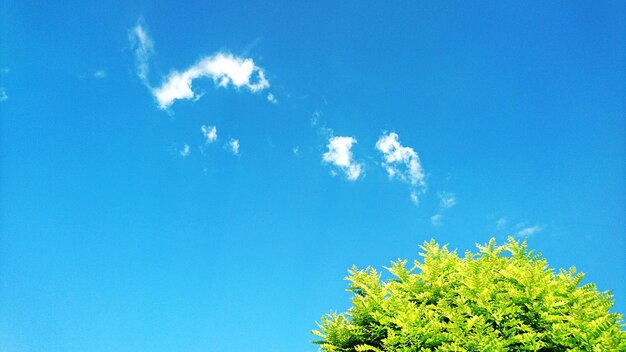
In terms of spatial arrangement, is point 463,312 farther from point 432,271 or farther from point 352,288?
point 352,288

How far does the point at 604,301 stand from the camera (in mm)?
11500

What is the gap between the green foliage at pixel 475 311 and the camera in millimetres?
9477

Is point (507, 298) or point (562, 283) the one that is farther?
point (562, 283)

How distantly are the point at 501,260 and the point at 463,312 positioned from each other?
2.31m

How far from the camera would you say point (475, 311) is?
10.0 metres

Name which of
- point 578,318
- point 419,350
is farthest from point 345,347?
point 578,318

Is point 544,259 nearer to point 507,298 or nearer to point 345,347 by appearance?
point 507,298

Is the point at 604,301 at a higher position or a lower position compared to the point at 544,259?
lower

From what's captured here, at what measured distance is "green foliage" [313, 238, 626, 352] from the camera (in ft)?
31.1

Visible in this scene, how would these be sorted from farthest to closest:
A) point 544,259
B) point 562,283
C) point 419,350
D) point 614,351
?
point 544,259
point 562,283
point 419,350
point 614,351

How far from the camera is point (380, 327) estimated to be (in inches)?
412

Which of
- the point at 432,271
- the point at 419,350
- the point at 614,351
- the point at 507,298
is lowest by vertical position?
the point at 614,351

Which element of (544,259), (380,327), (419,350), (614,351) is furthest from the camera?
(544,259)

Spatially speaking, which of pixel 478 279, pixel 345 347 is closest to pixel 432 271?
pixel 478 279
